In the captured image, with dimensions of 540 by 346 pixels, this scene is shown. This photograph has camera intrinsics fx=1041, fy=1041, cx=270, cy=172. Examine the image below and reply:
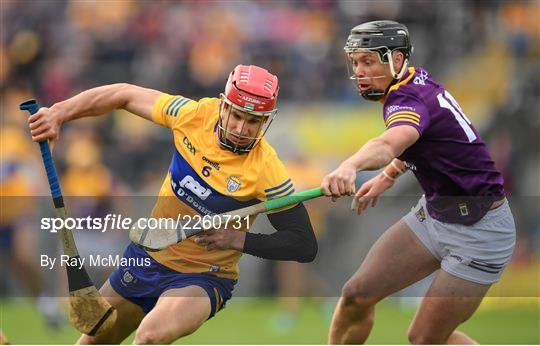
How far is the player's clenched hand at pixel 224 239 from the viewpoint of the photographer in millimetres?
5660

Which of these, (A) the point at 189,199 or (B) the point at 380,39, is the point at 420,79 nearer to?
(B) the point at 380,39

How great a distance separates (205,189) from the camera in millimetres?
5777

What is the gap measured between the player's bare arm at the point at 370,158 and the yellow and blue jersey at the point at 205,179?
2.10ft

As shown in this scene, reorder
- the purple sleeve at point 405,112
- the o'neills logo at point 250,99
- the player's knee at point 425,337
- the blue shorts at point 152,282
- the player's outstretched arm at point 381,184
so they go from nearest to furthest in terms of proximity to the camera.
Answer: the purple sleeve at point 405,112 < the o'neills logo at point 250,99 < the blue shorts at point 152,282 < the player's knee at point 425,337 < the player's outstretched arm at point 381,184

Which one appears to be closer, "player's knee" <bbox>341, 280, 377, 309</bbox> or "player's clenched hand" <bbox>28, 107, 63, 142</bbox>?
"player's clenched hand" <bbox>28, 107, 63, 142</bbox>

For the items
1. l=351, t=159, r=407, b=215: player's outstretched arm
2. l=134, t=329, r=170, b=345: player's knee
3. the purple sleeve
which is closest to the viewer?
l=134, t=329, r=170, b=345: player's knee

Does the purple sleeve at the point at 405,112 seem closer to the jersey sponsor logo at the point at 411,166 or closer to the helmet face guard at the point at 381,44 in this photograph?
the helmet face guard at the point at 381,44

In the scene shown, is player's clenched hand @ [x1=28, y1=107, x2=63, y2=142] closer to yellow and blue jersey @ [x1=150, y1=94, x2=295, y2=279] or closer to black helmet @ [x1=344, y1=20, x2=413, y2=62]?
yellow and blue jersey @ [x1=150, y1=94, x2=295, y2=279]

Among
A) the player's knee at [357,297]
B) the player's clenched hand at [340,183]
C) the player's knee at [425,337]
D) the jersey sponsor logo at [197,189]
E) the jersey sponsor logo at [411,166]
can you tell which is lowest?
the player's knee at [425,337]

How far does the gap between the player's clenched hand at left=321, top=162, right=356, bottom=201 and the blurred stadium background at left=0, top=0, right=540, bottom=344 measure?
4134mm

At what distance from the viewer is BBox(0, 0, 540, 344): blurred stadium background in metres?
10.8

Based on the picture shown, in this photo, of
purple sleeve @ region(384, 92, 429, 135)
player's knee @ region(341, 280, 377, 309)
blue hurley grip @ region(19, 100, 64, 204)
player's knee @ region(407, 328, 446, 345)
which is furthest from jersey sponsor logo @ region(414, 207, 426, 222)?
blue hurley grip @ region(19, 100, 64, 204)

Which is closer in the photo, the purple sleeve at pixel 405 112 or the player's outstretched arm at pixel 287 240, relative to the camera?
the purple sleeve at pixel 405 112

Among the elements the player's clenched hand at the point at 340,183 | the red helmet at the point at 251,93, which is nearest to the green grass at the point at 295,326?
the red helmet at the point at 251,93
